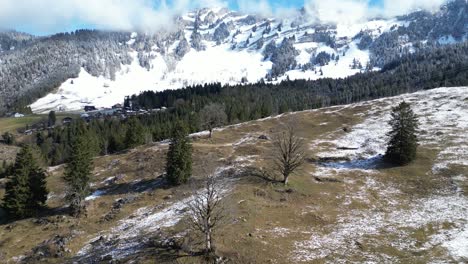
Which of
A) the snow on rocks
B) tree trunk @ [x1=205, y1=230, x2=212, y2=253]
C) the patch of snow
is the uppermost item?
tree trunk @ [x1=205, y1=230, x2=212, y2=253]

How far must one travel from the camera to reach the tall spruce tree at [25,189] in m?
68.9

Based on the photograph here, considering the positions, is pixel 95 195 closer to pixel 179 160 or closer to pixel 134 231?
pixel 179 160

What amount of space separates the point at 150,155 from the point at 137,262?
2299 inches

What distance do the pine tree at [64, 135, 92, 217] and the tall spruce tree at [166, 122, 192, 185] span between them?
49.5 ft

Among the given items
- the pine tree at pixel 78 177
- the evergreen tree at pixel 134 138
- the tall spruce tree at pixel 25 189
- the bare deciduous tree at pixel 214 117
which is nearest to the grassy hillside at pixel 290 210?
the pine tree at pixel 78 177

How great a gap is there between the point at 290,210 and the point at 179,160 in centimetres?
2638

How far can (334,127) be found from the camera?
121 meters

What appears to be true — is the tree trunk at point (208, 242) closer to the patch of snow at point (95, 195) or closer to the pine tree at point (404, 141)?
the patch of snow at point (95, 195)

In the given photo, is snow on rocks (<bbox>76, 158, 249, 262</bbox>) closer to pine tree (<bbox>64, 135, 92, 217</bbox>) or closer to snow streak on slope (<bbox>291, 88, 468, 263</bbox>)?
pine tree (<bbox>64, 135, 92, 217</bbox>)

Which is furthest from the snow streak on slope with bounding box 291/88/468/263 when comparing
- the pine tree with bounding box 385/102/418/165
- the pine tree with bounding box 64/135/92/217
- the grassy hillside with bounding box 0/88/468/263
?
the pine tree with bounding box 64/135/92/217

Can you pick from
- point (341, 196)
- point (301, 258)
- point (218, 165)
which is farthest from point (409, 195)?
point (218, 165)

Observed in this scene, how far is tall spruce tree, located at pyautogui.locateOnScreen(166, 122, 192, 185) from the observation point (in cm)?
7456

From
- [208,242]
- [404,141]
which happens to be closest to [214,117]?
[404,141]

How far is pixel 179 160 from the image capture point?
246ft
